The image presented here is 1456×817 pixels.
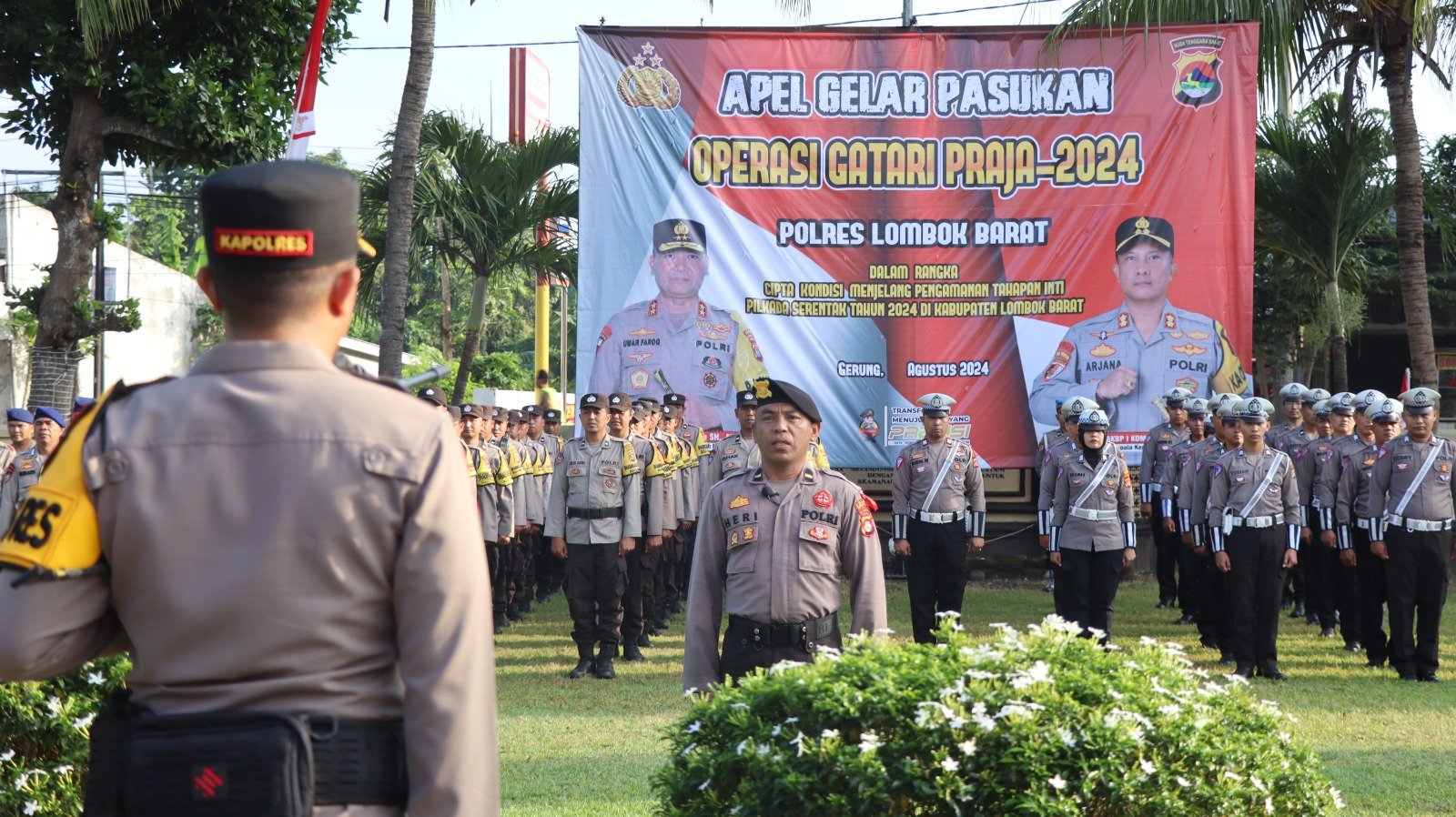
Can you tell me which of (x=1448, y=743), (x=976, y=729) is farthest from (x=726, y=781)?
(x=1448, y=743)

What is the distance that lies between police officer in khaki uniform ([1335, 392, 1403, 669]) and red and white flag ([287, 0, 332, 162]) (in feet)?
26.9

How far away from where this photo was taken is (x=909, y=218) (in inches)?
556

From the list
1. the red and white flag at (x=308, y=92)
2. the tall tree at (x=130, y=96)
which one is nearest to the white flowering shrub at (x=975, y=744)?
the red and white flag at (x=308, y=92)

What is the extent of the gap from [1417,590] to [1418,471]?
916mm

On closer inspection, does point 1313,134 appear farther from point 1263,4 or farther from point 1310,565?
point 1310,565

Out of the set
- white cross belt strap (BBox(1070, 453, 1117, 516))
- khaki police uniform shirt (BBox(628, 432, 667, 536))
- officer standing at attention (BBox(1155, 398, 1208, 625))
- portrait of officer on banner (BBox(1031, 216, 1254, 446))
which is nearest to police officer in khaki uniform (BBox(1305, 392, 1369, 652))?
officer standing at attention (BBox(1155, 398, 1208, 625))

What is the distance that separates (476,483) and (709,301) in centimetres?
Answer: 290

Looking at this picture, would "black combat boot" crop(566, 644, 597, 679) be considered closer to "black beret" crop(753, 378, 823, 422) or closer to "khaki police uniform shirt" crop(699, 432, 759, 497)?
"khaki police uniform shirt" crop(699, 432, 759, 497)

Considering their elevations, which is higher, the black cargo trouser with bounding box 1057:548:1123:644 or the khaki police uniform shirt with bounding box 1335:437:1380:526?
the khaki police uniform shirt with bounding box 1335:437:1380:526

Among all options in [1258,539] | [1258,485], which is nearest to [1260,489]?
[1258,485]

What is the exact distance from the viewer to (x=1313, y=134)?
1631 cm

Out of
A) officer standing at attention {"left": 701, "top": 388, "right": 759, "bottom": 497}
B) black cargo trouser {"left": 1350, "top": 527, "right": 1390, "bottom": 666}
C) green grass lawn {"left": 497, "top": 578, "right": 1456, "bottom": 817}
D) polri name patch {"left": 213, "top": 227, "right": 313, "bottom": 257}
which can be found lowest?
green grass lawn {"left": 497, "top": 578, "right": 1456, "bottom": 817}

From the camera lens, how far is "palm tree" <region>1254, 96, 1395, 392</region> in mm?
16094

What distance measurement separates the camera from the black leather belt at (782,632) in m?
5.25
